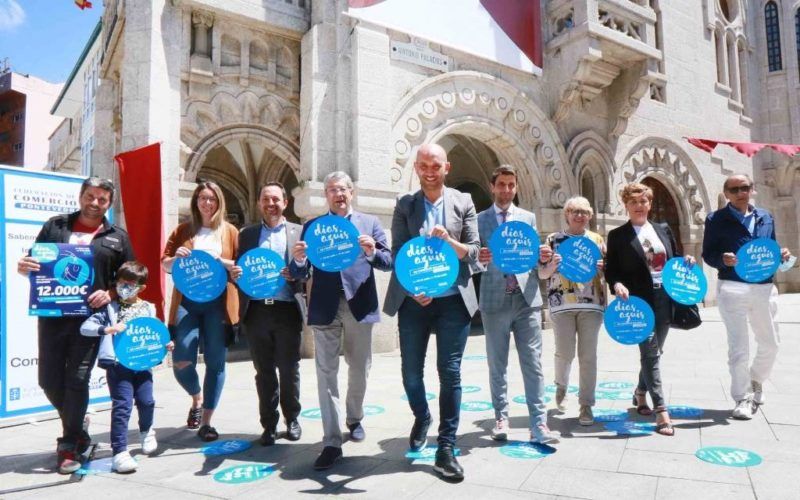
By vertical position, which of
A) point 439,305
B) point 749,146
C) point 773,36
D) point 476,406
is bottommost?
point 476,406

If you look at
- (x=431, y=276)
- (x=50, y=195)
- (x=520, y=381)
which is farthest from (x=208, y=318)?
(x=520, y=381)

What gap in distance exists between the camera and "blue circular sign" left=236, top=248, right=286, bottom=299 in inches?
127

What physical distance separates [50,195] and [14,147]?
4325cm

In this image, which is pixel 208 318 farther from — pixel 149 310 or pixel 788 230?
pixel 788 230

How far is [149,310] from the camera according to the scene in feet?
11.0

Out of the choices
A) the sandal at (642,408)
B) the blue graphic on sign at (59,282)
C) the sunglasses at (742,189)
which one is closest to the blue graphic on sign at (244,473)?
the blue graphic on sign at (59,282)

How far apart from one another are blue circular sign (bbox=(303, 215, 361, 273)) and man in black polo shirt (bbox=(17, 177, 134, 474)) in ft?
4.43

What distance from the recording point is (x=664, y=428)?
3.40 metres

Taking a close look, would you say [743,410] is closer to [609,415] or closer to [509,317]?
[609,415]

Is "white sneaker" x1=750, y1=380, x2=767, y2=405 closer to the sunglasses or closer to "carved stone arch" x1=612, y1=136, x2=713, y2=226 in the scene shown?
the sunglasses

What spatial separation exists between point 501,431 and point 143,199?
16.4ft

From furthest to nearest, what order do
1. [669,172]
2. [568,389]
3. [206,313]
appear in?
[669,172] → [568,389] → [206,313]

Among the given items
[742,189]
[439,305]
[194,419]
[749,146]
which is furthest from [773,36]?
[194,419]

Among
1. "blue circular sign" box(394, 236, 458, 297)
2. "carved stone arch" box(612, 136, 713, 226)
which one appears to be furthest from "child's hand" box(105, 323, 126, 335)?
"carved stone arch" box(612, 136, 713, 226)
